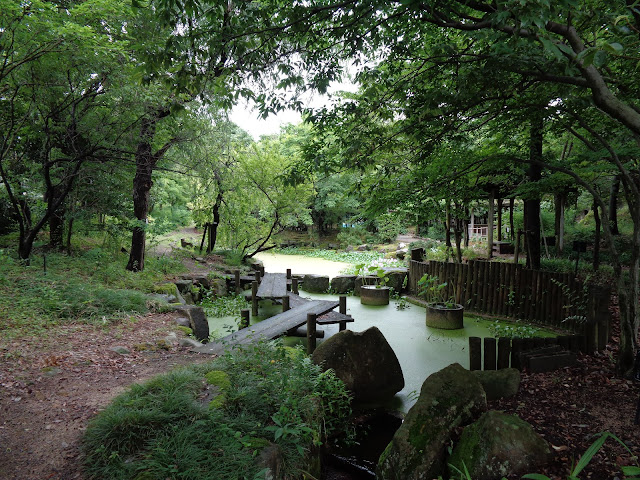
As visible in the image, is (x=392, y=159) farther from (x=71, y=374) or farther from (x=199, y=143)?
(x=199, y=143)

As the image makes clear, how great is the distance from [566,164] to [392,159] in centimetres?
359

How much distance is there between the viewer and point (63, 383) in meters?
3.48

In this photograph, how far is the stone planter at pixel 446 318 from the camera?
720 cm

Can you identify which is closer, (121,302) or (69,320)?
(69,320)

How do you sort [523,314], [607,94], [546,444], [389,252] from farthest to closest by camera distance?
1. [389,252]
2. [523,314]
3. [546,444]
4. [607,94]

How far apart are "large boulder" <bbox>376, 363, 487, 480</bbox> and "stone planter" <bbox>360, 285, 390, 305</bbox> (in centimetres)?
565

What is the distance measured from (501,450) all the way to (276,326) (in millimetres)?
3512

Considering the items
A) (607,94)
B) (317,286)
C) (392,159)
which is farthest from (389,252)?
(607,94)

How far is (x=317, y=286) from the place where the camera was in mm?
11180

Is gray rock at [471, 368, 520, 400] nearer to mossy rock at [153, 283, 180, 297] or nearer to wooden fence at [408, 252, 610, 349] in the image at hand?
wooden fence at [408, 252, 610, 349]

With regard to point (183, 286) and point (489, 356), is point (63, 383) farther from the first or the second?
point (183, 286)

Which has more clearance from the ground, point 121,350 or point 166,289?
point 166,289

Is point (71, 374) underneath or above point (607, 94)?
underneath

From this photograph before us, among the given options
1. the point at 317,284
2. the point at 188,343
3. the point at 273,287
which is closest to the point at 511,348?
the point at 188,343
